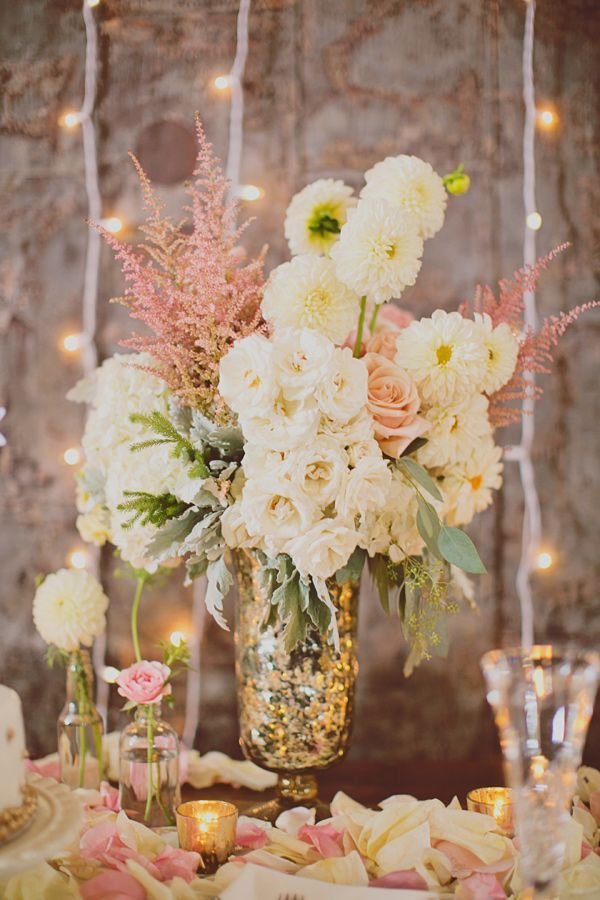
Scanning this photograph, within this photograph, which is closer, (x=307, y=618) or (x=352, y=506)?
(x=352, y=506)

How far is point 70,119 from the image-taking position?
71.3 inches

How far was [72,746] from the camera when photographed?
140cm

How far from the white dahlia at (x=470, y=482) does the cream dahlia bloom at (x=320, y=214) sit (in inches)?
15.3

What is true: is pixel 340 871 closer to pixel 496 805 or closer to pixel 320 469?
pixel 496 805

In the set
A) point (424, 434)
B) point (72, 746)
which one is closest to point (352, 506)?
point (424, 434)

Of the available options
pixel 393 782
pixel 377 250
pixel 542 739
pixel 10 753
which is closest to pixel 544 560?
pixel 393 782

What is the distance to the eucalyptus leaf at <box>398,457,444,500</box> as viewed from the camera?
1129 mm

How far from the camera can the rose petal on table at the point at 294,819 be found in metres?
1.19

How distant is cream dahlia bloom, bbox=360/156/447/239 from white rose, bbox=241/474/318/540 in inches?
16.9

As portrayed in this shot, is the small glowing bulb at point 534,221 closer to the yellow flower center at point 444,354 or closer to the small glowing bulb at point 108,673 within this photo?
the yellow flower center at point 444,354

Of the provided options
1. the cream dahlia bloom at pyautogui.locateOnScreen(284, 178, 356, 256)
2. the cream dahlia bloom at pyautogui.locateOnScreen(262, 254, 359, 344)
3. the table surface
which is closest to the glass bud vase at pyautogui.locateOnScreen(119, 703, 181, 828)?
the table surface

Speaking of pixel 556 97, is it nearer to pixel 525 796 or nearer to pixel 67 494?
pixel 67 494

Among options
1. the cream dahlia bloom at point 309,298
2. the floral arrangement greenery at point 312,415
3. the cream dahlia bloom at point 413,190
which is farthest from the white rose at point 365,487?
the cream dahlia bloom at point 413,190

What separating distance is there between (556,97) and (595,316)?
1.47 feet
